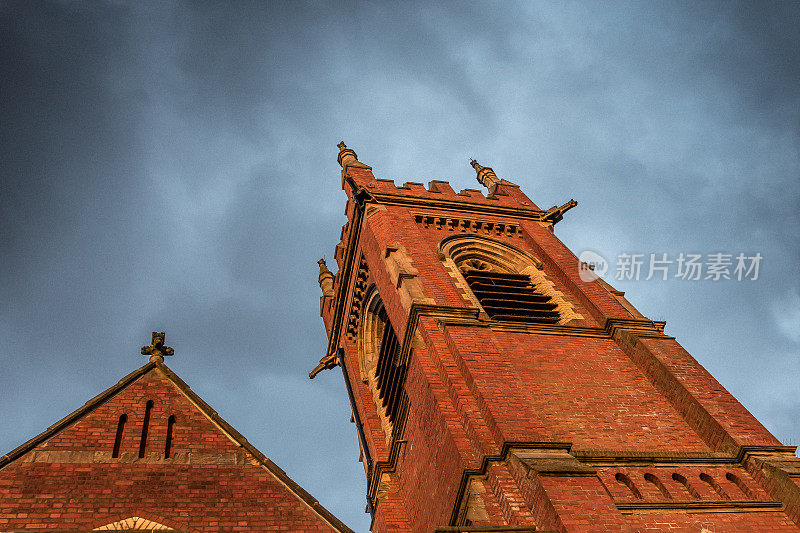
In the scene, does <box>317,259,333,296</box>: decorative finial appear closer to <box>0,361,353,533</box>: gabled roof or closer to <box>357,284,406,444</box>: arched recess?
<box>357,284,406,444</box>: arched recess

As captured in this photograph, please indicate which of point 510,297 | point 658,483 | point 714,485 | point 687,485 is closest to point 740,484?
point 714,485

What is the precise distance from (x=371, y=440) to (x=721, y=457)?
30.1 ft

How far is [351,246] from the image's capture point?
2255 centimetres

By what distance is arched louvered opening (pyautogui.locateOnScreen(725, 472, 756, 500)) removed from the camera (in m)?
11.6

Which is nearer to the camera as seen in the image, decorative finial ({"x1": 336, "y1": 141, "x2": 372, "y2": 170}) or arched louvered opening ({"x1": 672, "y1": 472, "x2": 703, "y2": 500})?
arched louvered opening ({"x1": 672, "y1": 472, "x2": 703, "y2": 500})

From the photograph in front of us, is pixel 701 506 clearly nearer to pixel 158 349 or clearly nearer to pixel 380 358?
pixel 158 349

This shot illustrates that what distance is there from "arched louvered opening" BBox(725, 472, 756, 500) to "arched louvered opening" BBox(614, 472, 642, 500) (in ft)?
5.76

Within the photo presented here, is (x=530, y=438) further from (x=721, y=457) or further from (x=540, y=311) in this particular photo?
(x=540, y=311)

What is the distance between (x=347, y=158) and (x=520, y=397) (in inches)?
592

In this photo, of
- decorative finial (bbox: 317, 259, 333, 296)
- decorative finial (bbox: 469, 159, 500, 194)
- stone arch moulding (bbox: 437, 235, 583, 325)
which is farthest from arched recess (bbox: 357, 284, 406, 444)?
decorative finial (bbox: 469, 159, 500, 194)

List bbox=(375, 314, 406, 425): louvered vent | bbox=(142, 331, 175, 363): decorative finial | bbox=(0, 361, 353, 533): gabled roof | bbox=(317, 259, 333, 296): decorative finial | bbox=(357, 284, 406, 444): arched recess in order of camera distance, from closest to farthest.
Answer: bbox=(0, 361, 353, 533): gabled roof → bbox=(142, 331, 175, 363): decorative finial → bbox=(375, 314, 406, 425): louvered vent → bbox=(357, 284, 406, 444): arched recess → bbox=(317, 259, 333, 296): decorative finial

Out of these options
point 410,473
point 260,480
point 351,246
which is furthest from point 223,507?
point 351,246

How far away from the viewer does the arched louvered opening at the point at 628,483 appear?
11297 mm

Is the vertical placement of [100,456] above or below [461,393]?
below
